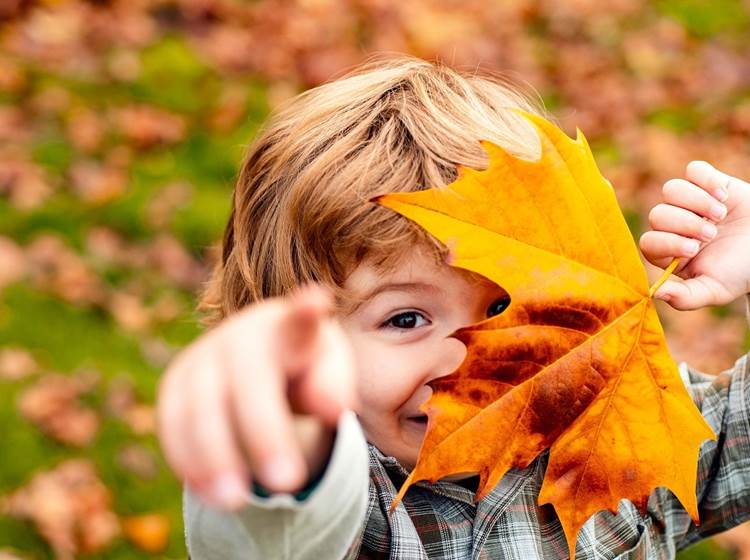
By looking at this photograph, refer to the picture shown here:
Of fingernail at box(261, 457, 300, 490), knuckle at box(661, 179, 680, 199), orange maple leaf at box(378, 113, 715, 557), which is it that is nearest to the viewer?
fingernail at box(261, 457, 300, 490)

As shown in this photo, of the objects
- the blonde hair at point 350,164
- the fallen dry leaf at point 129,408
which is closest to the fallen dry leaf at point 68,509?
the fallen dry leaf at point 129,408

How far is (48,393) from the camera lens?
2.46 m

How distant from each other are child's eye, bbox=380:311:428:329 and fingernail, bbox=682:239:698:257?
1.18 ft

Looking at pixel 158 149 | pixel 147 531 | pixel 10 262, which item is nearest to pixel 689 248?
pixel 147 531

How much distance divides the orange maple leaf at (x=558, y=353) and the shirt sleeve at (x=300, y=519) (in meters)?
0.13

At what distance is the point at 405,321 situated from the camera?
1191 mm

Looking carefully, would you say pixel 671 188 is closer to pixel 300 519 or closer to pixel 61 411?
pixel 300 519

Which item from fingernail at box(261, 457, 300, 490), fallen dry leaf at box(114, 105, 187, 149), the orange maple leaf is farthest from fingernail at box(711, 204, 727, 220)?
fallen dry leaf at box(114, 105, 187, 149)

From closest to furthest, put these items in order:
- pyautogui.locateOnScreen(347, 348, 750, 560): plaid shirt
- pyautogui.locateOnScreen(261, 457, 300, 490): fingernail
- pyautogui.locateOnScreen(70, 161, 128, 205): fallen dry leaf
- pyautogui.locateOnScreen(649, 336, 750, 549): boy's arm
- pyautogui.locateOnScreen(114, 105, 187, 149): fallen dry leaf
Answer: pyautogui.locateOnScreen(261, 457, 300, 490): fingernail → pyautogui.locateOnScreen(347, 348, 750, 560): plaid shirt → pyautogui.locateOnScreen(649, 336, 750, 549): boy's arm → pyautogui.locateOnScreen(70, 161, 128, 205): fallen dry leaf → pyautogui.locateOnScreen(114, 105, 187, 149): fallen dry leaf

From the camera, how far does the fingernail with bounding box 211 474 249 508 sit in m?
0.62

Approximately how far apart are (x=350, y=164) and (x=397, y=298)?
8.2 inches

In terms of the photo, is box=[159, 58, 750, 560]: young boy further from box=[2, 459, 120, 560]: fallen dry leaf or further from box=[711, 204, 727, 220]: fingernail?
box=[2, 459, 120, 560]: fallen dry leaf

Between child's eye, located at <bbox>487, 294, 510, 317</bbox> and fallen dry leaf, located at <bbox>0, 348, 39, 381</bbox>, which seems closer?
child's eye, located at <bbox>487, 294, 510, 317</bbox>

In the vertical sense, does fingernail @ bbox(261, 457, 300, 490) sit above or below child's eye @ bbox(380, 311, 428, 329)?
below
